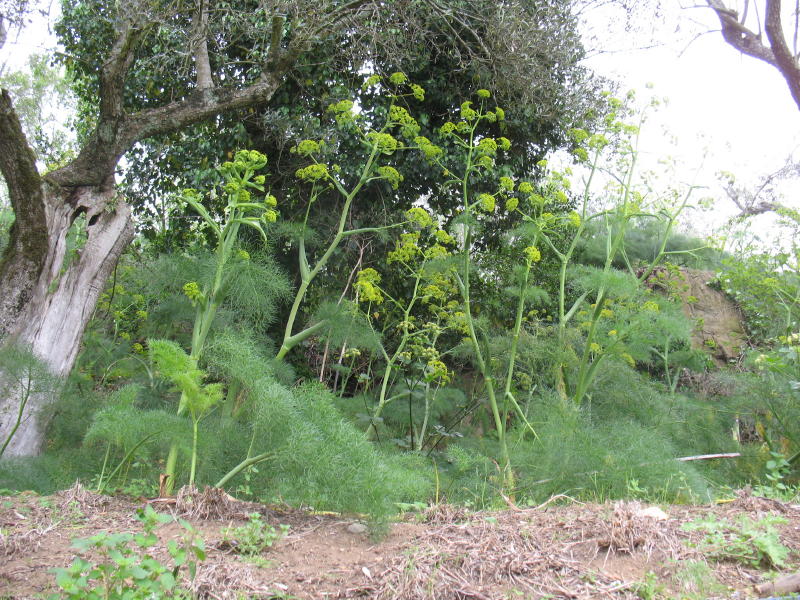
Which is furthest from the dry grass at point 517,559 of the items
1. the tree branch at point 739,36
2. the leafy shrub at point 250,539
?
the tree branch at point 739,36

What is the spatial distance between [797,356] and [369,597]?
3986 millimetres

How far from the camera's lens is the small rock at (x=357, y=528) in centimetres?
335

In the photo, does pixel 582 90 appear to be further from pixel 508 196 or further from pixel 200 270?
pixel 200 270

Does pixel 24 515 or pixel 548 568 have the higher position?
pixel 548 568

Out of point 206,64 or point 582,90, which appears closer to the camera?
point 206,64

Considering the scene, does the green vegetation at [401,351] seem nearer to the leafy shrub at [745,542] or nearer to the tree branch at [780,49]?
the leafy shrub at [745,542]

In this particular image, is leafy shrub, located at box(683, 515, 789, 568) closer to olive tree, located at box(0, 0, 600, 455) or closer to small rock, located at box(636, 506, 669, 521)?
small rock, located at box(636, 506, 669, 521)

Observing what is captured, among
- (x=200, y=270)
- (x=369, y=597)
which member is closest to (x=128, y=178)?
(x=200, y=270)

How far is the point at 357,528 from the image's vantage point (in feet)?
11.1

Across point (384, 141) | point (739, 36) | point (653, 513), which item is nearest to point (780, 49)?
point (739, 36)

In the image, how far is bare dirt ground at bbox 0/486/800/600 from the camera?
2.48 meters

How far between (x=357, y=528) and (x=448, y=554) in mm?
768

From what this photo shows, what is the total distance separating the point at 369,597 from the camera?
2.49m

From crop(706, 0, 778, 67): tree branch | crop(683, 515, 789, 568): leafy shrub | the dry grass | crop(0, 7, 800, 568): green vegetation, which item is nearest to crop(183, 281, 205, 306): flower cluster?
crop(0, 7, 800, 568): green vegetation
